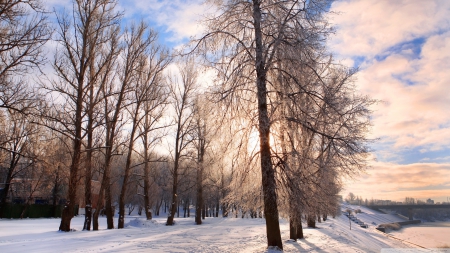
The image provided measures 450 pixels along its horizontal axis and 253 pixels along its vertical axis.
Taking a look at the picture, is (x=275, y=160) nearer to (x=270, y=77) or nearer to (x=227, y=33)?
(x=270, y=77)

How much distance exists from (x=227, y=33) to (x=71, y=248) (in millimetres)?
8399

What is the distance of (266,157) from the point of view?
9891mm

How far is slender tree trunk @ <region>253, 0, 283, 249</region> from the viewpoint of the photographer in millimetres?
9734

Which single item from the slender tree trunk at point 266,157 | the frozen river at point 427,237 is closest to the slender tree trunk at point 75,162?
the slender tree trunk at point 266,157

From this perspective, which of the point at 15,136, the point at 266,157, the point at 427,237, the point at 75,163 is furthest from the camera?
the point at 427,237

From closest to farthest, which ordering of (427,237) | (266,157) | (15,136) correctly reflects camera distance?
1. (266,157)
2. (15,136)
3. (427,237)

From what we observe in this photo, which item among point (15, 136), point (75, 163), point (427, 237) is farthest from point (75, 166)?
point (427, 237)

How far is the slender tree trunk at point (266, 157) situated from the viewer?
973 cm

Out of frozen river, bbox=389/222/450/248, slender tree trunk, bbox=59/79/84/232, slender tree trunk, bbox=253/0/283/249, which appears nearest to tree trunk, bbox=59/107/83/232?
slender tree trunk, bbox=59/79/84/232

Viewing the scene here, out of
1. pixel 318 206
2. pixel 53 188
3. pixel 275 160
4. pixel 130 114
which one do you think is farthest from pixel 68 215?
pixel 53 188

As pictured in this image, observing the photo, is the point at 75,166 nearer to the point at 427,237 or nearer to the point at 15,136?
the point at 15,136

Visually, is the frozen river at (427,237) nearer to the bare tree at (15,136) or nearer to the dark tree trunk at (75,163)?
the dark tree trunk at (75,163)

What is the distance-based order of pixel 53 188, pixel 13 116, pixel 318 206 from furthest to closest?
1. pixel 53 188
2. pixel 13 116
3. pixel 318 206

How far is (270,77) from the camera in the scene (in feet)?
35.3
